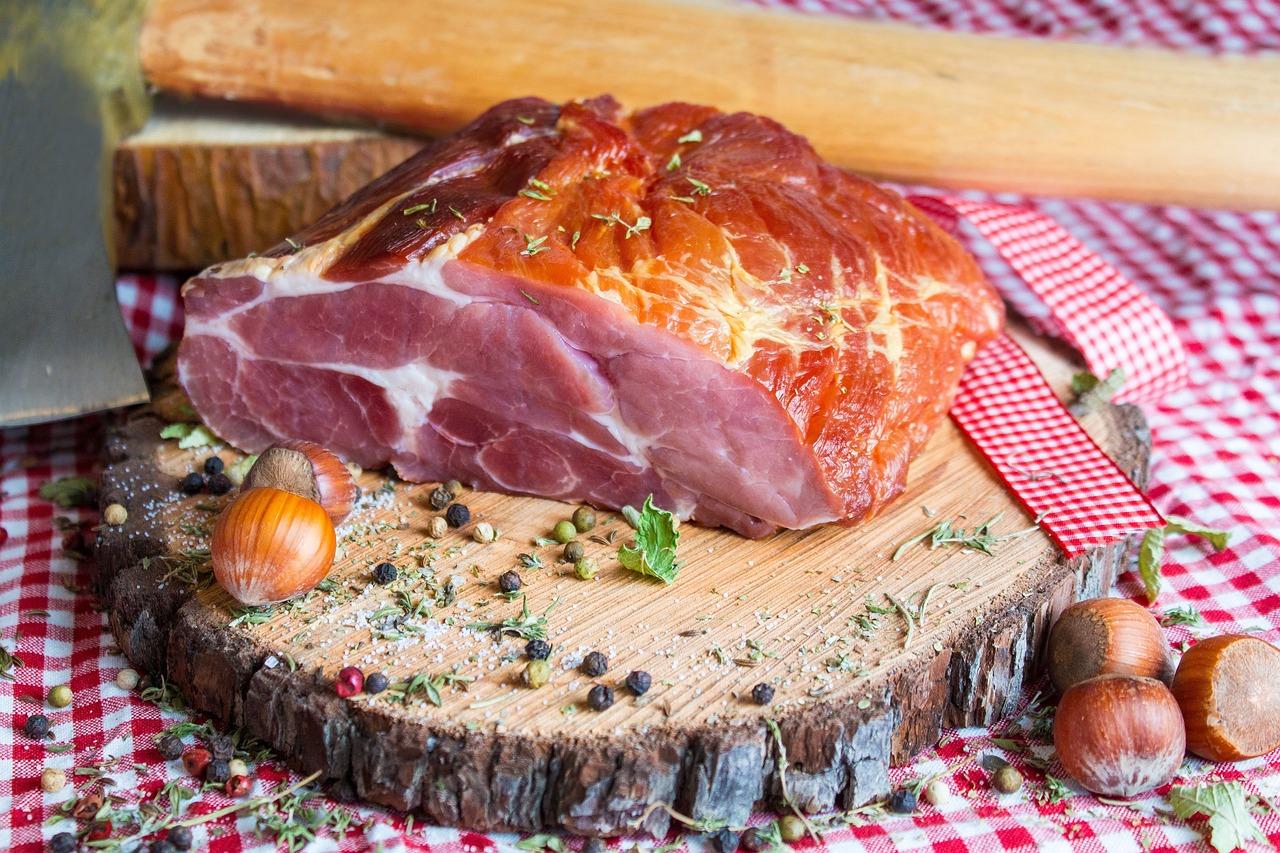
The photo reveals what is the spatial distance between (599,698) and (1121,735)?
118 cm

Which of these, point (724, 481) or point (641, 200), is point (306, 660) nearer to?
point (724, 481)

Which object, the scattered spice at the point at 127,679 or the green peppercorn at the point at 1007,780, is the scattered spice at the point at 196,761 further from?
the green peppercorn at the point at 1007,780

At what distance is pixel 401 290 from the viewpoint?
3.39 metres

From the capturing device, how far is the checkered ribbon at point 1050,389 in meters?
3.57

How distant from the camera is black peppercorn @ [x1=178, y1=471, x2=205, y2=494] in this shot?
11.8 ft

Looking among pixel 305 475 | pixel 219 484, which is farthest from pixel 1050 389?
pixel 219 484

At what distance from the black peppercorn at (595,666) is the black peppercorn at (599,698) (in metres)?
0.09

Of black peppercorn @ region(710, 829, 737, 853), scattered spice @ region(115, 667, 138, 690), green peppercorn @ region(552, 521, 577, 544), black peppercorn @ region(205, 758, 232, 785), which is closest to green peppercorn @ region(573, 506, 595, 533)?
green peppercorn @ region(552, 521, 577, 544)

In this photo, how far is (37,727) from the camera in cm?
308

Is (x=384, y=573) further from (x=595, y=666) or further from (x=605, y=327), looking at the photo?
(x=605, y=327)

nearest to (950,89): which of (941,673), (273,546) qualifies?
(941,673)

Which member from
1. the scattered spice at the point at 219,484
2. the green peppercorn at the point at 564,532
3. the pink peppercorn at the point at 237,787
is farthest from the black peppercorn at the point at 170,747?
the green peppercorn at the point at 564,532

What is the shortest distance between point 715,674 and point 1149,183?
9.81 feet

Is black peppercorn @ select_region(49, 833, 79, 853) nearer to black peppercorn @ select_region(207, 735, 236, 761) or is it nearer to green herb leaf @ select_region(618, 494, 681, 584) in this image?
black peppercorn @ select_region(207, 735, 236, 761)
